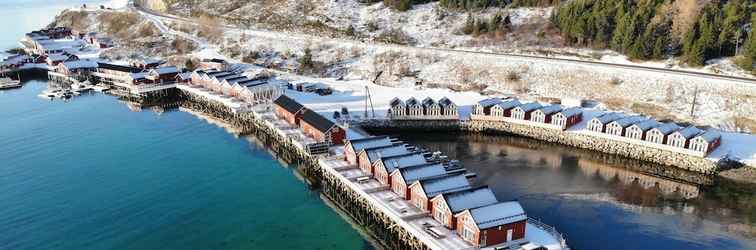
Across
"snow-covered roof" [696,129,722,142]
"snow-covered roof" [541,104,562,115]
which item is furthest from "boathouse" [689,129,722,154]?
"snow-covered roof" [541,104,562,115]

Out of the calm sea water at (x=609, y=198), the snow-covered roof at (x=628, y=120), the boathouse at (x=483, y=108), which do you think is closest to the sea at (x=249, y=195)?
the calm sea water at (x=609, y=198)

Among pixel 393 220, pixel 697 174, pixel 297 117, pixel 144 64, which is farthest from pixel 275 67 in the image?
pixel 697 174

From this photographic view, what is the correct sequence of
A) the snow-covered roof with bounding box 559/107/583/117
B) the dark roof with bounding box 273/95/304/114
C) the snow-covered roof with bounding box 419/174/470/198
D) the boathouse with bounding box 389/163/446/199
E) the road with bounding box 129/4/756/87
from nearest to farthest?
the snow-covered roof with bounding box 419/174/470/198, the boathouse with bounding box 389/163/446/199, the snow-covered roof with bounding box 559/107/583/117, the dark roof with bounding box 273/95/304/114, the road with bounding box 129/4/756/87

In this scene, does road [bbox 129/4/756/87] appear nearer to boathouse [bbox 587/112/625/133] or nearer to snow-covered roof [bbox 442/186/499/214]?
boathouse [bbox 587/112/625/133]

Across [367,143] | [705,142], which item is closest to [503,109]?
[705,142]

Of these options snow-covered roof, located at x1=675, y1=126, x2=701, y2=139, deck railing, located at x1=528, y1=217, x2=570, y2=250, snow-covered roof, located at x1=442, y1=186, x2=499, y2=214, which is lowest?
deck railing, located at x1=528, y1=217, x2=570, y2=250

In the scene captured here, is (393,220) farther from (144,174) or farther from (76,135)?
A: (76,135)
